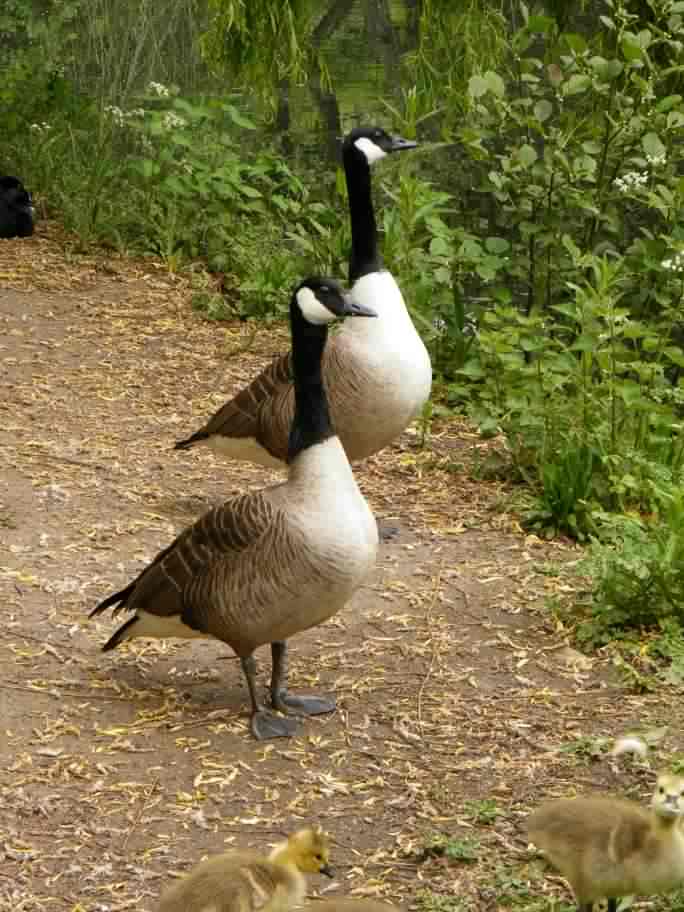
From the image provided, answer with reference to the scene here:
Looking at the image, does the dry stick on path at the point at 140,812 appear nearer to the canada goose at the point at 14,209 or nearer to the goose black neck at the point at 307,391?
the goose black neck at the point at 307,391

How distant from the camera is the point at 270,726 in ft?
16.0

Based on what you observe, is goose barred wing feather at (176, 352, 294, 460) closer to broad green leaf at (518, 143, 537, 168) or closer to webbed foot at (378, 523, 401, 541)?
webbed foot at (378, 523, 401, 541)

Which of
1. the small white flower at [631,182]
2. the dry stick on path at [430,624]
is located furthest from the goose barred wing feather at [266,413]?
the small white flower at [631,182]

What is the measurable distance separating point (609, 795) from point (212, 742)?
132 cm

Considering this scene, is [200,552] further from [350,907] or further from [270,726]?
[350,907]

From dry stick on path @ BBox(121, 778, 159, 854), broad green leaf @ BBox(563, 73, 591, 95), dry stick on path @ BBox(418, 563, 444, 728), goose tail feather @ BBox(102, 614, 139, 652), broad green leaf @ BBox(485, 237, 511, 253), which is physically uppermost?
broad green leaf @ BBox(563, 73, 591, 95)

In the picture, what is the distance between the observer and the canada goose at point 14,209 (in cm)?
1059

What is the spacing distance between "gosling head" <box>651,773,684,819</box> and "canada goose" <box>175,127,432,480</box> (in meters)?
2.97

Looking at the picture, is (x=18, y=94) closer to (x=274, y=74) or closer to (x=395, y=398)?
(x=274, y=74)

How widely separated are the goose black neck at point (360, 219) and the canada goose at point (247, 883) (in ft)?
11.2

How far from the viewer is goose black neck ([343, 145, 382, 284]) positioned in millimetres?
6555

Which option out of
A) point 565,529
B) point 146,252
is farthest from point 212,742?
point 146,252

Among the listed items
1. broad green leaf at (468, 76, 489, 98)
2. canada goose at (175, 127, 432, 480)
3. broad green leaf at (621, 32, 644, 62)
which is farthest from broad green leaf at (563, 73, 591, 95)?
canada goose at (175, 127, 432, 480)

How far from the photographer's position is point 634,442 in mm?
6773
